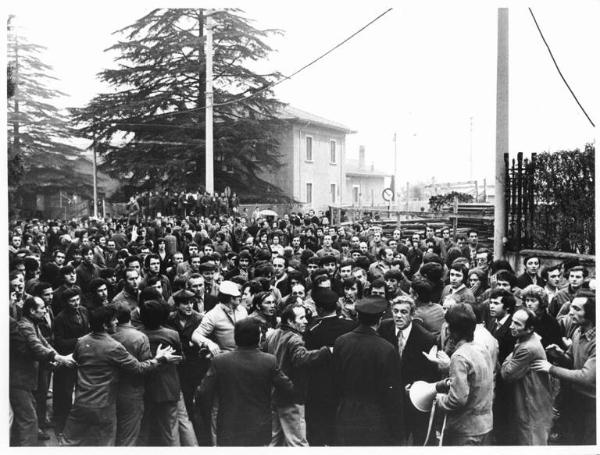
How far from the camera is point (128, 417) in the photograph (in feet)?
17.9

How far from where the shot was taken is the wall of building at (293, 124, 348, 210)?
106 feet

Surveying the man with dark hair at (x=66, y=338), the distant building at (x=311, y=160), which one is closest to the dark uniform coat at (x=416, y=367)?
the man with dark hair at (x=66, y=338)

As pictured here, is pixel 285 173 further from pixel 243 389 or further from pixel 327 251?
pixel 243 389

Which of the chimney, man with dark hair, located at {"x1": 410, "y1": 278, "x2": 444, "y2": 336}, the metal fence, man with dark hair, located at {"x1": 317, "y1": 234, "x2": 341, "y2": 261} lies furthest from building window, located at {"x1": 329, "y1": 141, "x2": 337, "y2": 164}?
→ man with dark hair, located at {"x1": 410, "y1": 278, "x2": 444, "y2": 336}

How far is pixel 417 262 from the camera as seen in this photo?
447 inches

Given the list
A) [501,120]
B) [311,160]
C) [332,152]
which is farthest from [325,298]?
[332,152]

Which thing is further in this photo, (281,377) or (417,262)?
(417,262)

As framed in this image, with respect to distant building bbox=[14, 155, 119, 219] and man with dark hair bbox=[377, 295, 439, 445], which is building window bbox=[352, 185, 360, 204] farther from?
man with dark hair bbox=[377, 295, 439, 445]

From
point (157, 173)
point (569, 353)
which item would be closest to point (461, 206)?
point (157, 173)

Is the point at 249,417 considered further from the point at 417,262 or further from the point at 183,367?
the point at 417,262

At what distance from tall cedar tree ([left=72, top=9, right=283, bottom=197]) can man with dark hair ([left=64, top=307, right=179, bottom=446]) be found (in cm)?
1403

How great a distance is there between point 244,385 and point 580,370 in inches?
105
